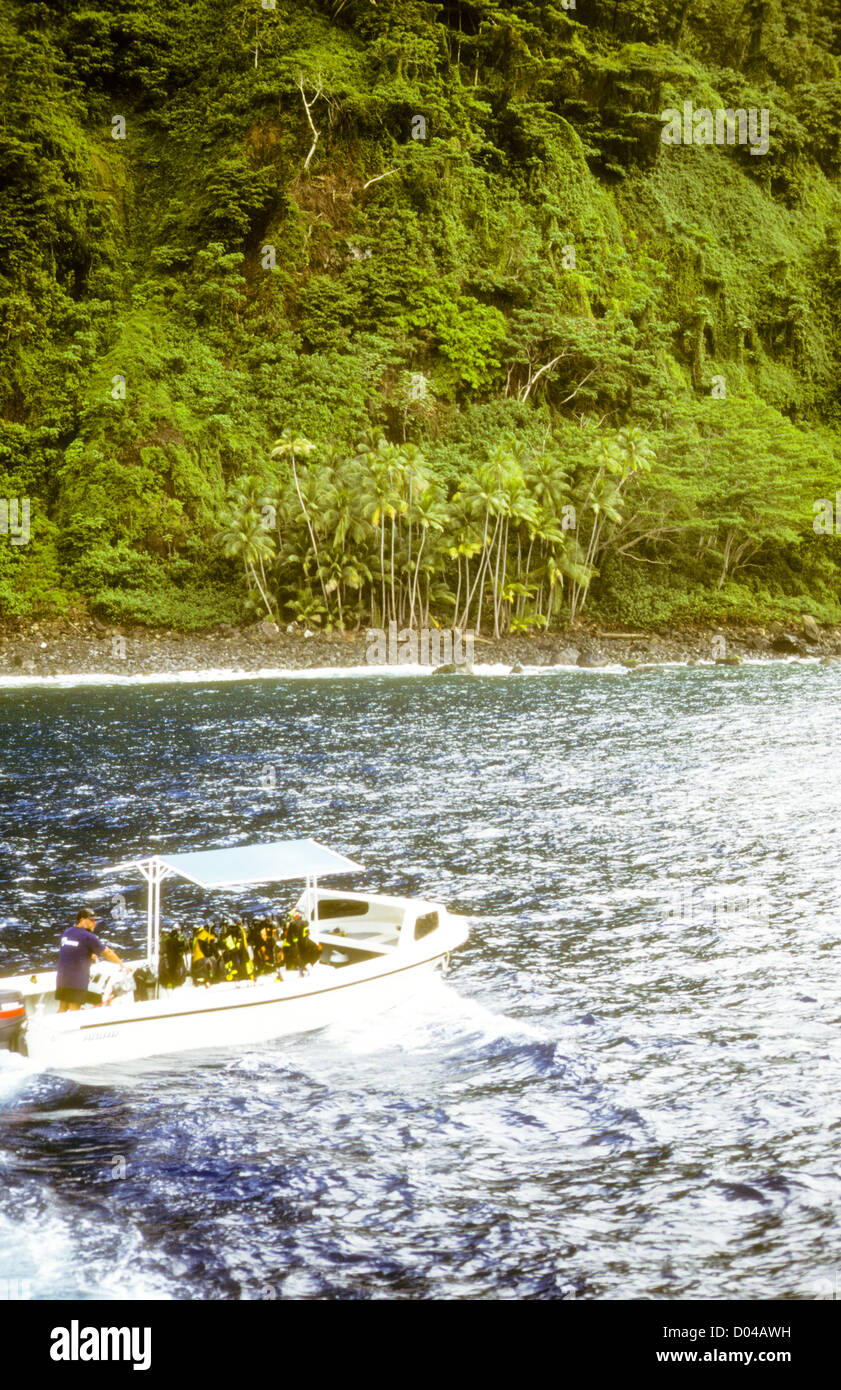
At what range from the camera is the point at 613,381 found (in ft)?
419

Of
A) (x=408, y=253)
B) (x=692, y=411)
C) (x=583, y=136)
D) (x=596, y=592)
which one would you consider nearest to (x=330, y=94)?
(x=408, y=253)

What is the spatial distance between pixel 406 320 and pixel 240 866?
10668 centimetres

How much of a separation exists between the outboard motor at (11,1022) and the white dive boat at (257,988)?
19mm

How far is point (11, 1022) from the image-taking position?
22.1 m

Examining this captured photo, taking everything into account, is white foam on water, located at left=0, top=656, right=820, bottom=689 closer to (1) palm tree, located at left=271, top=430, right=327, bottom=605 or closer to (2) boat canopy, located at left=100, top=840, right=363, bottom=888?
(1) palm tree, located at left=271, top=430, right=327, bottom=605

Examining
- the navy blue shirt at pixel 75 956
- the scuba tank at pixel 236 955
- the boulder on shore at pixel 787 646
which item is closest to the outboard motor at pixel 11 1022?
the navy blue shirt at pixel 75 956

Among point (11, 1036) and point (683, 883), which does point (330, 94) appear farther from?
point (11, 1036)

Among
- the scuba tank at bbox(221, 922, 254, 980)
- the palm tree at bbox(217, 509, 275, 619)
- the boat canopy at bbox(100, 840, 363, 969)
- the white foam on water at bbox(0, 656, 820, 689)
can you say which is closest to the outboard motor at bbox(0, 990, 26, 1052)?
the boat canopy at bbox(100, 840, 363, 969)

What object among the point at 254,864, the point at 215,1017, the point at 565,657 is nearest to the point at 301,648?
the point at 565,657

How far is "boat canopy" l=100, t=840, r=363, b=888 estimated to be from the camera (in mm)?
24422

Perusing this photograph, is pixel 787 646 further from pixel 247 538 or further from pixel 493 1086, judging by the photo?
pixel 493 1086

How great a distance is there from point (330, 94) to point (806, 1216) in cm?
13566

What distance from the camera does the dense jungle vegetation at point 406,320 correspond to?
104938 millimetres

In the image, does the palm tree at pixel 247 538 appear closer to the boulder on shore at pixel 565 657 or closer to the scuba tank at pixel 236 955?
the boulder on shore at pixel 565 657
